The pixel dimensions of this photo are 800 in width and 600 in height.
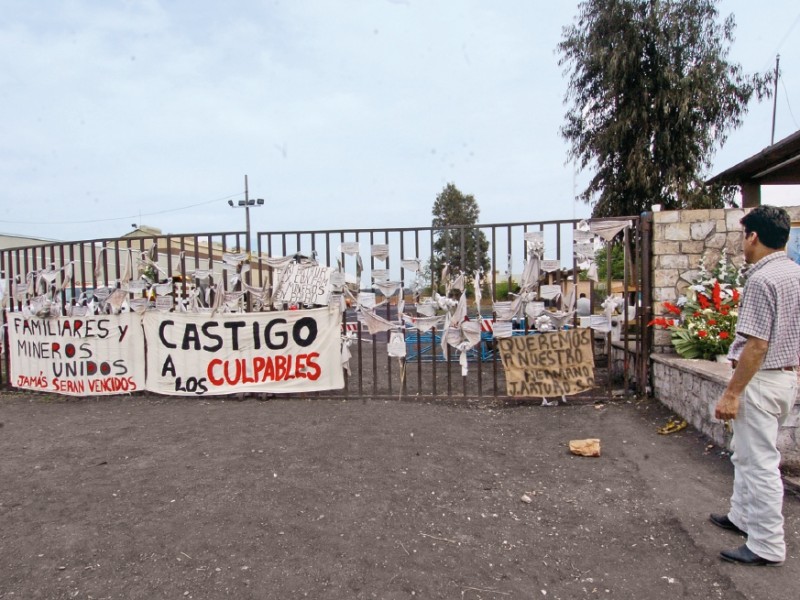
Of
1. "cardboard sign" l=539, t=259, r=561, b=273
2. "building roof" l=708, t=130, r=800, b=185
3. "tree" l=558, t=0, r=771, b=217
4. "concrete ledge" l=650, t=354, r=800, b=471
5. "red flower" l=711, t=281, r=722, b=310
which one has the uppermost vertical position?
"tree" l=558, t=0, r=771, b=217

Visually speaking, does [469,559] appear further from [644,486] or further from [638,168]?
[638,168]

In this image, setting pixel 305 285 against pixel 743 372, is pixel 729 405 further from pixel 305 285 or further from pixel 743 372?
pixel 305 285

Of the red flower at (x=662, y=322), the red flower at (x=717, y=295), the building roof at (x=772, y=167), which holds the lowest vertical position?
the red flower at (x=662, y=322)

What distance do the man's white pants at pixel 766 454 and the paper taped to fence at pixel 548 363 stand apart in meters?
3.35

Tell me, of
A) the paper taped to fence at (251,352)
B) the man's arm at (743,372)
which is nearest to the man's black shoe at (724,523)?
the man's arm at (743,372)

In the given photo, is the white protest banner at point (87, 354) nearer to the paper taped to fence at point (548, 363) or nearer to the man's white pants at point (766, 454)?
the paper taped to fence at point (548, 363)

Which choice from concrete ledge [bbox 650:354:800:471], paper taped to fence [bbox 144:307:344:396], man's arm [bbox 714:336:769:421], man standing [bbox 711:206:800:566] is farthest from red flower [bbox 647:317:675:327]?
paper taped to fence [bbox 144:307:344:396]

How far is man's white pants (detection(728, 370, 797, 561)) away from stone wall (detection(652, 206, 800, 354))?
3.48 metres

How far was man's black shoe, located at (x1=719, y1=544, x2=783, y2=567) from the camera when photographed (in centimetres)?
272

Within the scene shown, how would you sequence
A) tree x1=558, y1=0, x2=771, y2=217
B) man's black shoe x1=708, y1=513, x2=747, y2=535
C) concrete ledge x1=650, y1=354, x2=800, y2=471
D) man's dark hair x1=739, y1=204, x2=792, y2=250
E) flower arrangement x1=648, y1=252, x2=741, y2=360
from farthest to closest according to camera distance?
1. tree x1=558, y1=0, x2=771, y2=217
2. flower arrangement x1=648, y1=252, x2=741, y2=360
3. concrete ledge x1=650, y1=354, x2=800, y2=471
4. man's black shoe x1=708, y1=513, x2=747, y2=535
5. man's dark hair x1=739, y1=204, x2=792, y2=250

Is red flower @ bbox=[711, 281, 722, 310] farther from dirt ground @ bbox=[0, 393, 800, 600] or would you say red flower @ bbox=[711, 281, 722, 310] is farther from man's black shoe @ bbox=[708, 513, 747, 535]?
man's black shoe @ bbox=[708, 513, 747, 535]

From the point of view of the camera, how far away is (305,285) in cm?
638

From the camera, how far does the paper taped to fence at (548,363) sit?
6.11 m

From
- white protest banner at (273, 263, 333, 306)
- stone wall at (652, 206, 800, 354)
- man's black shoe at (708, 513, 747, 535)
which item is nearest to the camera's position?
man's black shoe at (708, 513, 747, 535)
